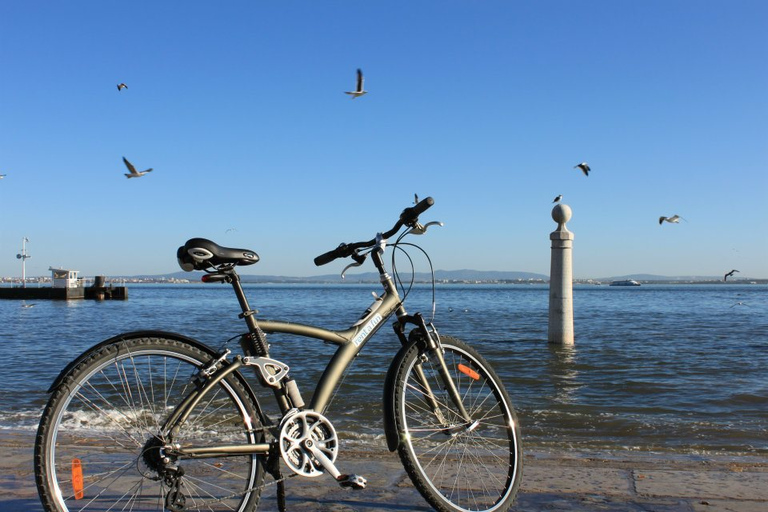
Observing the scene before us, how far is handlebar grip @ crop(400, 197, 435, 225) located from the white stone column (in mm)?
12026

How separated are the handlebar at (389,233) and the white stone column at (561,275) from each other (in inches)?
473

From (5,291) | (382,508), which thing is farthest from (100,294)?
(382,508)

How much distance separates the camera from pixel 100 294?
65375 millimetres

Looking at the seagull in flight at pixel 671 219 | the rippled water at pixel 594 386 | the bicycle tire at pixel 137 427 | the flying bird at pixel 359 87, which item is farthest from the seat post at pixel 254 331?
the seagull in flight at pixel 671 219

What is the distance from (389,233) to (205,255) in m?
0.90

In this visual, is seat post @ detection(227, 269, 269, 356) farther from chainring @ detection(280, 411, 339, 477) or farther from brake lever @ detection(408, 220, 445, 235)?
brake lever @ detection(408, 220, 445, 235)

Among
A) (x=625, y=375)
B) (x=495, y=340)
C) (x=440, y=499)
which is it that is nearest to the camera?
(x=440, y=499)

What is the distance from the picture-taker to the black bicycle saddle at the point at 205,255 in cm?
259

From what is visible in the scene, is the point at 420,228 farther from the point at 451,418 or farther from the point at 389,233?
the point at 451,418

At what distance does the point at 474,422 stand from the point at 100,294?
68.5 m

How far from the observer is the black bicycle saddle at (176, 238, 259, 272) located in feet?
8.51

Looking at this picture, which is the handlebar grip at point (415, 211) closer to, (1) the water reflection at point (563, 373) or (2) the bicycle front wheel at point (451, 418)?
(2) the bicycle front wheel at point (451, 418)

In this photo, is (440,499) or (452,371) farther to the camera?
(452,371)

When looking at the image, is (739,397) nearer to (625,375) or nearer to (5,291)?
(625,375)
